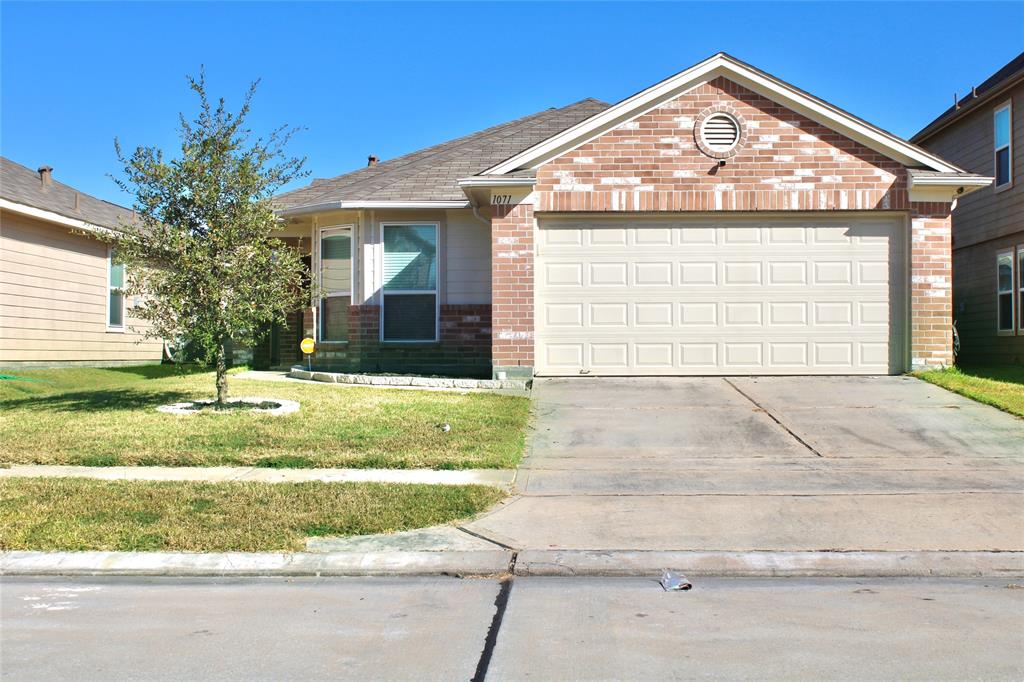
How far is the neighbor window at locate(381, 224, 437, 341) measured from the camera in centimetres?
1585

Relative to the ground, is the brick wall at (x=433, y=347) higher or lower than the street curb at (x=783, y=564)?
higher

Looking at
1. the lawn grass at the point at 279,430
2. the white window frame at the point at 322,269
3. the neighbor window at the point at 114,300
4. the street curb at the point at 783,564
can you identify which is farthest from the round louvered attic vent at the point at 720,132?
the neighbor window at the point at 114,300

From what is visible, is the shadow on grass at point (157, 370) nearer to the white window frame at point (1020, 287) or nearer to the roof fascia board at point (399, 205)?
the roof fascia board at point (399, 205)

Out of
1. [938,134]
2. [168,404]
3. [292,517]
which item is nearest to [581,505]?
[292,517]

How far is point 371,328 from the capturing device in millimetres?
15891

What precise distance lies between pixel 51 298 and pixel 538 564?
51.8ft

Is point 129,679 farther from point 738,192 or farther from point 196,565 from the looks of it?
point 738,192

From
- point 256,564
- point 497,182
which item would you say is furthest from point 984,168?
point 256,564

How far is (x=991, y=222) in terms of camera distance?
17.4 metres

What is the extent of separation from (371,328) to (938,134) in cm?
1342

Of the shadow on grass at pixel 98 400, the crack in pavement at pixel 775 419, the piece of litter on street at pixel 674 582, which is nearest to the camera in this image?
the piece of litter on street at pixel 674 582

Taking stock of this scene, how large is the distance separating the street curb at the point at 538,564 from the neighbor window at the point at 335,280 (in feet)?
34.0

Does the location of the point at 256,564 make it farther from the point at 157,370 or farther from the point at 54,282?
the point at 157,370

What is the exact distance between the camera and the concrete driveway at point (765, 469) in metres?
6.57
